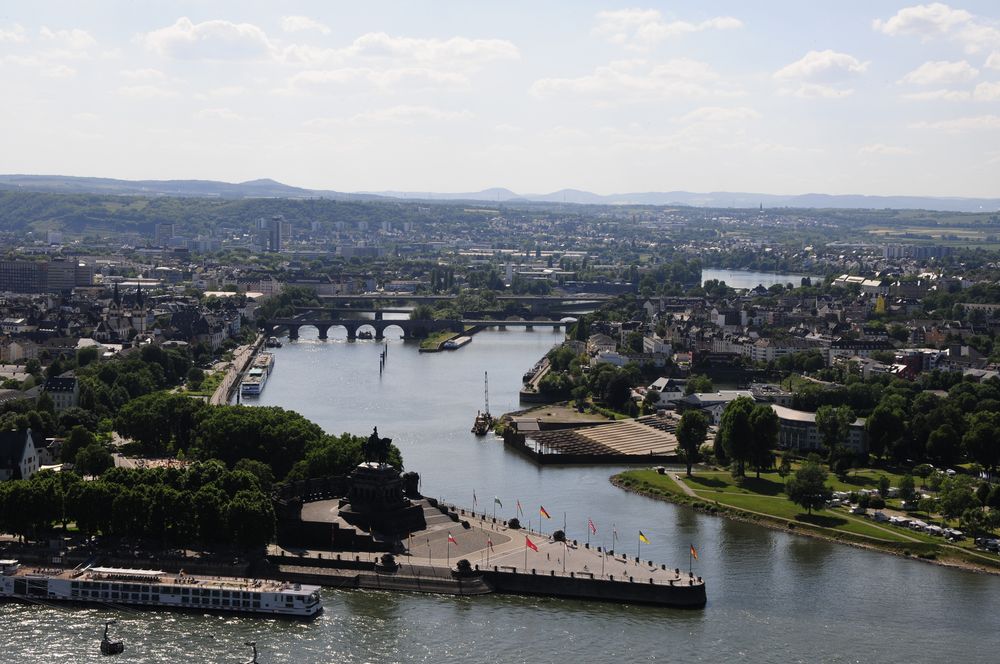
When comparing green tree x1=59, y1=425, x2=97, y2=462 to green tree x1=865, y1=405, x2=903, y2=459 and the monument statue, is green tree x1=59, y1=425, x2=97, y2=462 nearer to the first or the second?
the monument statue

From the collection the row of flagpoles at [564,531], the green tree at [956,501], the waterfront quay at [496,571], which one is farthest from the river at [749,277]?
the waterfront quay at [496,571]

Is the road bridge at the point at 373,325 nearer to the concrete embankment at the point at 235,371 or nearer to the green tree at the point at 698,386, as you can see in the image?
the concrete embankment at the point at 235,371

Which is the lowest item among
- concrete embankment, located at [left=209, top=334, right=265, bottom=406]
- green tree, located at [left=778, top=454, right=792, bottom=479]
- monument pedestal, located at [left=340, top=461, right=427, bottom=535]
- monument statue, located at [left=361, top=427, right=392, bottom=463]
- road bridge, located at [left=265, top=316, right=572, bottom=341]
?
road bridge, located at [left=265, top=316, right=572, bottom=341]

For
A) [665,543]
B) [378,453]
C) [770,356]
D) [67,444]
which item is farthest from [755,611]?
[770,356]

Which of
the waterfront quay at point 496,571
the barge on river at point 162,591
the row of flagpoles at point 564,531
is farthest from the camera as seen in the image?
the row of flagpoles at point 564,531

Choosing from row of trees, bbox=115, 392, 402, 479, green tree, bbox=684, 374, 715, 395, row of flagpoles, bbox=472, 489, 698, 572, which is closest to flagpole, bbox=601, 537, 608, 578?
row of flagpoles, bbox=472, 489, 698, 572

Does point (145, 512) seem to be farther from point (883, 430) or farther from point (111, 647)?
point (883, 430)
